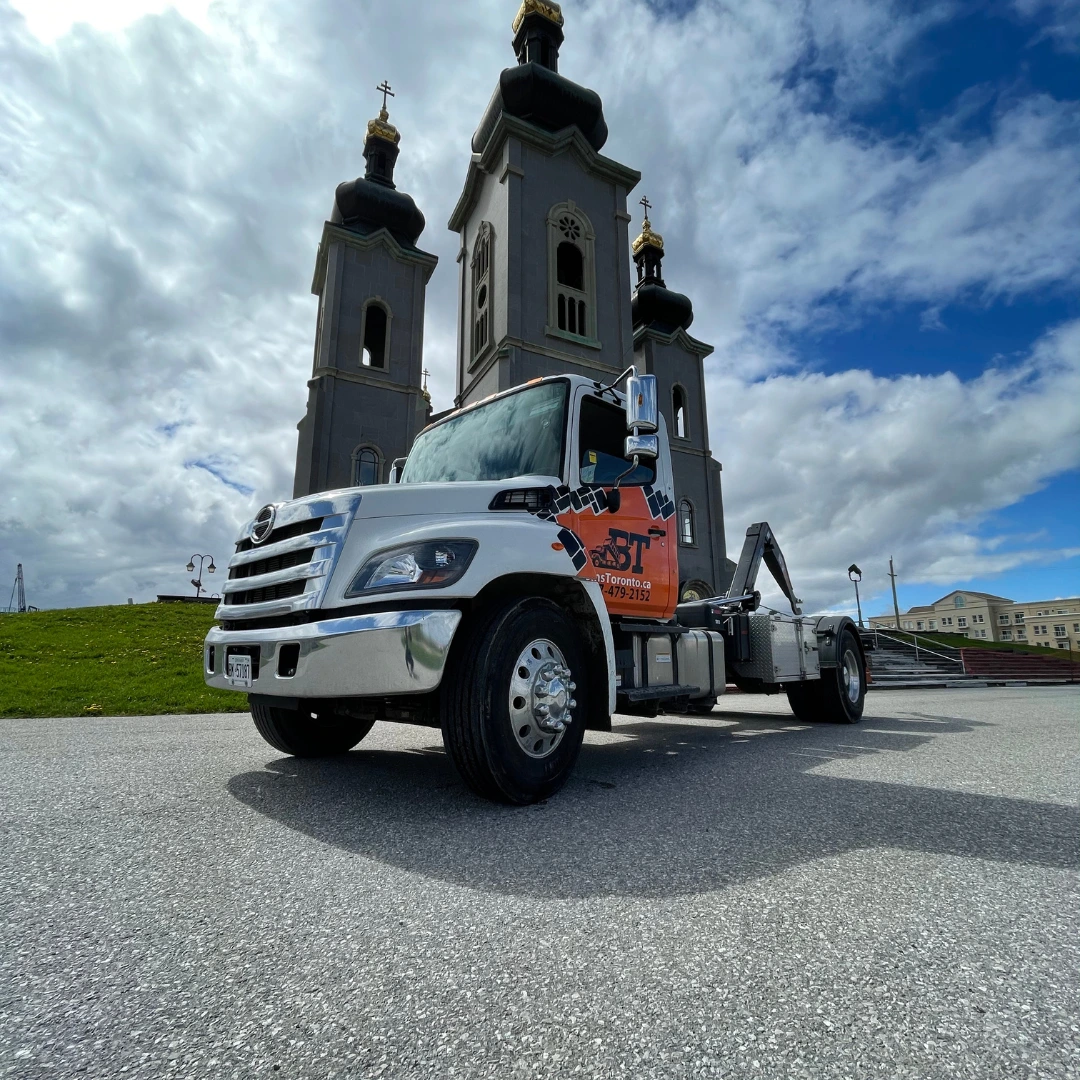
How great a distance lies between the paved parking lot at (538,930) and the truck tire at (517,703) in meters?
0.20

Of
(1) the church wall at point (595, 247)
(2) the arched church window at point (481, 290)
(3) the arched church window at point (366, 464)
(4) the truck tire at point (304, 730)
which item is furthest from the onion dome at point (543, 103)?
(4) the truck tire at point (304, 730)

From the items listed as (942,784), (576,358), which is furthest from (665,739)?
(576,358)

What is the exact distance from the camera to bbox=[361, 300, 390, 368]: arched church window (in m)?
33.2

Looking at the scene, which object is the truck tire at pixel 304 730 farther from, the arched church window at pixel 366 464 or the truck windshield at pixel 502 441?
the arched church window at pixel 366 464

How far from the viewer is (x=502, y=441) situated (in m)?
4.79

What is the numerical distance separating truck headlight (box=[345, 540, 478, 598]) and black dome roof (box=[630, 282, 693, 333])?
130ft

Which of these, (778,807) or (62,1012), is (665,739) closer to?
(778,807)

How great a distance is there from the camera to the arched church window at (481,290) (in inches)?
1105

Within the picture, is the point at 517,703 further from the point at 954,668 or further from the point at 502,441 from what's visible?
the point at 954,668

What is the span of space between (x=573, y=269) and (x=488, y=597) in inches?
1135

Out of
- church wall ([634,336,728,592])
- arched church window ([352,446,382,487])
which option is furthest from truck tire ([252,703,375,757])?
church wall ([634,336,728,592])

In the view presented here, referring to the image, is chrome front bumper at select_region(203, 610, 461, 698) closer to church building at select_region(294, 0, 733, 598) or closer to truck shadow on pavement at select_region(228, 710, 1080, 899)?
truck shadow on pavement at select_region(228, 710, 1080, 899)

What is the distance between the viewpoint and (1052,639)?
101625 millimetres

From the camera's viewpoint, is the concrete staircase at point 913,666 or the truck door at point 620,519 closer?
the truck door at point 620,519
